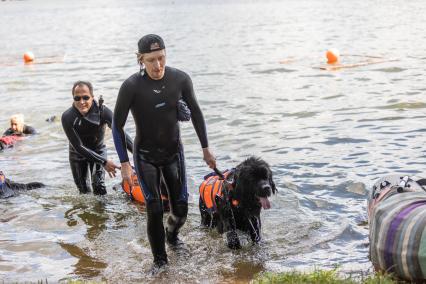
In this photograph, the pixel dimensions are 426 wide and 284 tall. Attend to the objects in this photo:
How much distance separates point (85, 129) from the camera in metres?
9.48

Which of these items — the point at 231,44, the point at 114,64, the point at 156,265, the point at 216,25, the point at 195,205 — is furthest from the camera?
the point at 216,25

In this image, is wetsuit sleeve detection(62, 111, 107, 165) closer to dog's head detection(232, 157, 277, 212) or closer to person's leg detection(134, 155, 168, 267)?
person's leg detection(134, 155, 168, 267)

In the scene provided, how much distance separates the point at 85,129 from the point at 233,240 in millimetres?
3070

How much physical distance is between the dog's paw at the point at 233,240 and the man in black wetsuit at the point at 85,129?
7.01 ft

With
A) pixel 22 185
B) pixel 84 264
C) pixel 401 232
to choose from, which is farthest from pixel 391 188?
pixel 22 185

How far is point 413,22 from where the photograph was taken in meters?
38.6

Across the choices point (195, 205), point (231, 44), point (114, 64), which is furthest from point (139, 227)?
point (231, 44)

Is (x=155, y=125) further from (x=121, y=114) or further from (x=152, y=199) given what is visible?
(x=152, y=199)

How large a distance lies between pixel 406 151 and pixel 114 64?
65.3 feet

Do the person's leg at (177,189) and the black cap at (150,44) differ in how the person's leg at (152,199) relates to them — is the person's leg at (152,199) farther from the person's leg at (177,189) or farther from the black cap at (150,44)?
the black cap at (150,44)

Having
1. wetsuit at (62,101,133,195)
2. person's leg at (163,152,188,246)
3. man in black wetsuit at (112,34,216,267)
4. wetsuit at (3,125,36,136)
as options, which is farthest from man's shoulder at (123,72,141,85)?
wetsuit at (3,125,36,136)

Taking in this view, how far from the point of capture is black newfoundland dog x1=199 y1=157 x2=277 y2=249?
23.2ft

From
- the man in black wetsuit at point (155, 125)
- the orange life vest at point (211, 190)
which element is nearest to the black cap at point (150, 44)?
the man in black wetsuit at point (155, 125)

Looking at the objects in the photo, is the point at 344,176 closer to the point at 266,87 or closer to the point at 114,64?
the point at 266,87
